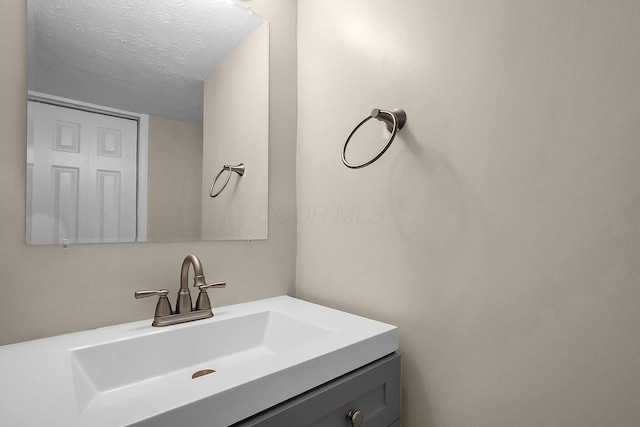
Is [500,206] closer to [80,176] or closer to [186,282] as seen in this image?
[186,282]

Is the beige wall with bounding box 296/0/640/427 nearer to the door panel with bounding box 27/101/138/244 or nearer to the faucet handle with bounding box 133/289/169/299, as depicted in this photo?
the faucet handle with bounding box 133/289/169/299

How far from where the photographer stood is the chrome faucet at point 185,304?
89 centimetres

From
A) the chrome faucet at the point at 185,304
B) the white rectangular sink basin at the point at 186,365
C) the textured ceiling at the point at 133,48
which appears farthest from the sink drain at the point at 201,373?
the textured ceiling at the point at 133,48

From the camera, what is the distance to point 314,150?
4.02 feet

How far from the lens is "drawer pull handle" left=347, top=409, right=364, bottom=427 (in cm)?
73

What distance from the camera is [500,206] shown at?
0.74 metres

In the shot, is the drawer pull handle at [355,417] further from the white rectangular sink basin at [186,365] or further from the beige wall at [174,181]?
the beige wall at [174,181]

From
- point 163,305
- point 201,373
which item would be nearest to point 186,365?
point 201,373

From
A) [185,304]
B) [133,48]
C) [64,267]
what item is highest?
[133,48]

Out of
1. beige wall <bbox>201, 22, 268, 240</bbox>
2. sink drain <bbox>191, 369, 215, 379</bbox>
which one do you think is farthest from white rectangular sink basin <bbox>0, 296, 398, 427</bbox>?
beige wall <bbox>201, 22, 268, 240</bbox>

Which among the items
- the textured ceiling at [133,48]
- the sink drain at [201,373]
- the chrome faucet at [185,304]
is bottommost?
the sink drain at [201,373]

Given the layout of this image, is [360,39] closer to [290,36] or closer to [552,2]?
[290,36]

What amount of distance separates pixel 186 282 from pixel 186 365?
0.74 ft

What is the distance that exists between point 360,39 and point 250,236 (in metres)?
0.78
